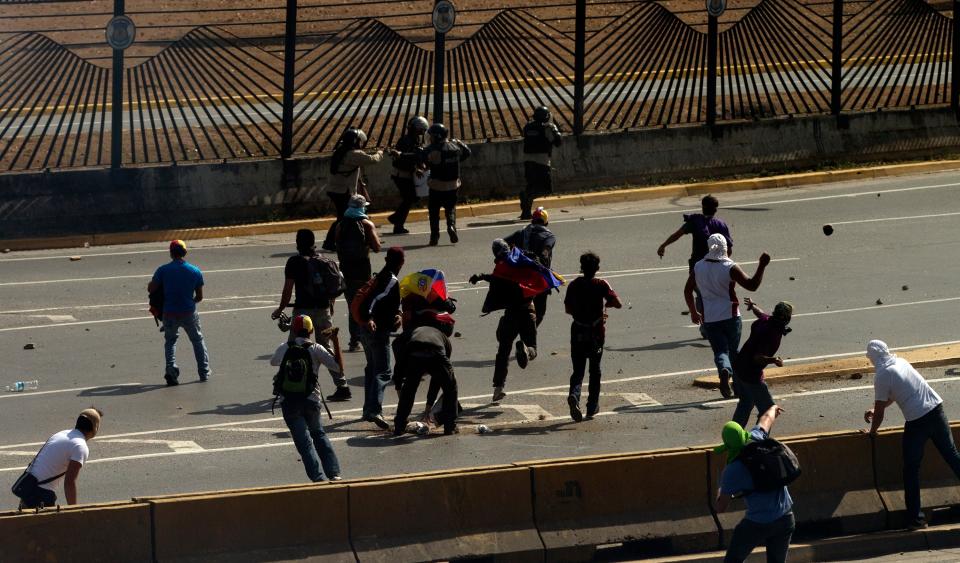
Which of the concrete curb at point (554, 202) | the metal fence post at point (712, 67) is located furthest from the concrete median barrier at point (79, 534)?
the metal fence post at point (712, 67)

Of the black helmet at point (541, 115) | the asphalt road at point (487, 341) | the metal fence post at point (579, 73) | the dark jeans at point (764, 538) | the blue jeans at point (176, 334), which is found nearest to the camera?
the dark jeans at point (764, 538)

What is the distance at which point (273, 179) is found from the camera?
76.2ft

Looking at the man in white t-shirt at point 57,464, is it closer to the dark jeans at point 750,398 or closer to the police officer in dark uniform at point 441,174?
the dark jeans at point 750,398

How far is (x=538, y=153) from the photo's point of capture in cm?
2270

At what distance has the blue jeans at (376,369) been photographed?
1333 cm

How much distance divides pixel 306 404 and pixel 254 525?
1.56 meters

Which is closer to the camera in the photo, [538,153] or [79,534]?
[79,534]

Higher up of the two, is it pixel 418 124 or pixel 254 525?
pixel 418 124

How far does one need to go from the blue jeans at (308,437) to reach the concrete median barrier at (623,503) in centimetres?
166

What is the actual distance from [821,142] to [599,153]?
4.10 meters

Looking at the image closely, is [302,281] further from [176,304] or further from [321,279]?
[176,304]

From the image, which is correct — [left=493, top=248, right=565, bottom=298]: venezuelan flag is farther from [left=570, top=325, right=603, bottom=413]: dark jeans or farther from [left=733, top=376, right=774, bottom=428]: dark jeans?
[left=733, top=376, right=774, bottom=428]: dark jeans

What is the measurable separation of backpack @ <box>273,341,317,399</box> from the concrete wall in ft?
38.7

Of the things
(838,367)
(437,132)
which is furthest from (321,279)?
(437,132)
